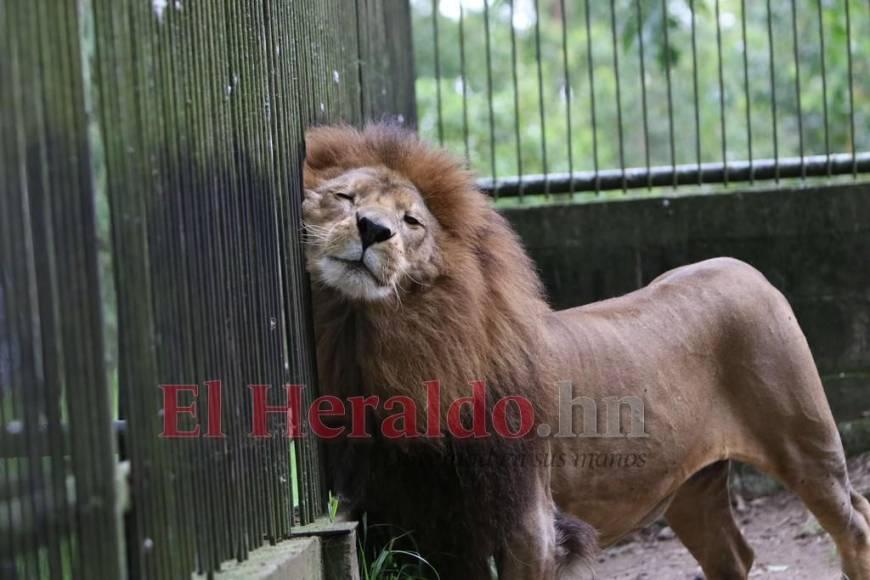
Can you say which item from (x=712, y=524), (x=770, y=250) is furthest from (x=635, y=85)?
(x=712, y=524)

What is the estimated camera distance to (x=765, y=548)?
6230 mm

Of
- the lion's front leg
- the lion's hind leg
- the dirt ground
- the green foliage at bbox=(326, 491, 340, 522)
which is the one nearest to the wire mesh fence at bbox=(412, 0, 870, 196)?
the dirt ground

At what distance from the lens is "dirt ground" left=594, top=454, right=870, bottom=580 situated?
5.93 m

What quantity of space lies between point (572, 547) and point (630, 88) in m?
17.0

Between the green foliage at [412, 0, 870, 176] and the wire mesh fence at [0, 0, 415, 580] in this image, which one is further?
the green foliage at [412, 0, 870, 176]

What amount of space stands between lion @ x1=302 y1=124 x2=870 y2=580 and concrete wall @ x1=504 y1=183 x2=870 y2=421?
135 cm

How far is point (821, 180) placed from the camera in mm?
6902

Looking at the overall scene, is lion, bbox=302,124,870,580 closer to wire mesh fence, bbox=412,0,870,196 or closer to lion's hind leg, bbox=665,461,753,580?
lion's hind leg, bbox=665,461,753,580

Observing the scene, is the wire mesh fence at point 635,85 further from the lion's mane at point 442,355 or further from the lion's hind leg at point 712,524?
the lion's mane at point 442,355

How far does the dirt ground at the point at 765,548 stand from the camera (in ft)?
19.5

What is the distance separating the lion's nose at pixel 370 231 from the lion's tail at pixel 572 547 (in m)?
1.40

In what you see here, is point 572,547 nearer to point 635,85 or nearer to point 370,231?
point 370,231

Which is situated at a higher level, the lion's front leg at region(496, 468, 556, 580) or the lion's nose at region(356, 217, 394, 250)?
the lion's nose at region(356, 217, 394, 250)

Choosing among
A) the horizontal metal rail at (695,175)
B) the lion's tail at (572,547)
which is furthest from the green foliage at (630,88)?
the lion's tail at (572,547)
